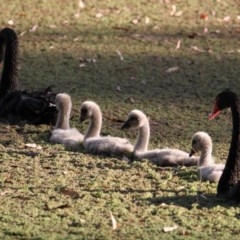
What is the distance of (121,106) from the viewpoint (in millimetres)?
7961

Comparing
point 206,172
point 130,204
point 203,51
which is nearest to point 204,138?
point 206,172

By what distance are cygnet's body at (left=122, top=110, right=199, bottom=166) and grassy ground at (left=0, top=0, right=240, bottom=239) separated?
0.32 feet

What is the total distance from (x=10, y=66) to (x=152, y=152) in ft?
6.06

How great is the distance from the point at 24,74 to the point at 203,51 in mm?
1854

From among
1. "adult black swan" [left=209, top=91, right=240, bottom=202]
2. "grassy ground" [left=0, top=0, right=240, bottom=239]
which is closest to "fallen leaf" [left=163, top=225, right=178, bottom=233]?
"grassy ground" [left=0, top=0, right=240, bottom=239]

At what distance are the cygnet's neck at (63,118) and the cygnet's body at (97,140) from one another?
164 millimetres

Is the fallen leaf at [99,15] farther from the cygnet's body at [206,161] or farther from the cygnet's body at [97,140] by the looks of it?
the cygnet's body at [206,161]

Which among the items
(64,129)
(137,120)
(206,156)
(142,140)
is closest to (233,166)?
(206,156)

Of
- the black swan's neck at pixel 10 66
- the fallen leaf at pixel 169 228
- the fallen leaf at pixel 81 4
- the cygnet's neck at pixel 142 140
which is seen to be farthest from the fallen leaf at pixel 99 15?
the fallen leaf at pixel 169 228

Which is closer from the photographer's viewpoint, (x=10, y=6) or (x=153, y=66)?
(x=153, y=66)

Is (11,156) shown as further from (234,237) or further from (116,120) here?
(234,237)

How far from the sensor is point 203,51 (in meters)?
9.78

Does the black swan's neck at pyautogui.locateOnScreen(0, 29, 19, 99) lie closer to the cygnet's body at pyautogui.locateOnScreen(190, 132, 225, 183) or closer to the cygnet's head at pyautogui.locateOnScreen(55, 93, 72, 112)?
the cygnet's head at pyautogui.locateOnScreen(55, 93, 72, 112)

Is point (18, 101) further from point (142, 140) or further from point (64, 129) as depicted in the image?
point (142, 140)
